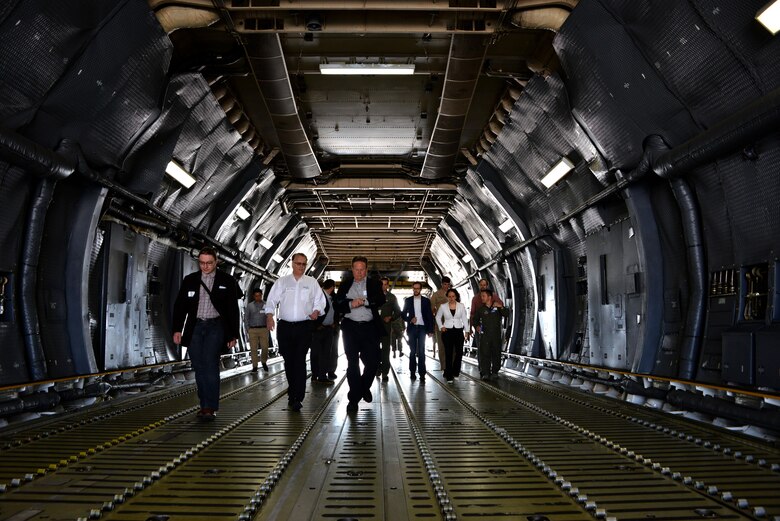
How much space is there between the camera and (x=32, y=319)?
25.4ft

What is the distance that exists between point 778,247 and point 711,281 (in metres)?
1.40

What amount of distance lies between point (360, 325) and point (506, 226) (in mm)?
9719

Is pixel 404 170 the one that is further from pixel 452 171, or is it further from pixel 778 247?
pixel 778 247

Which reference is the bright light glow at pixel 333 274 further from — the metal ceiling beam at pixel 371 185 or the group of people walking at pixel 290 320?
the group of people walking at pixel 290 320

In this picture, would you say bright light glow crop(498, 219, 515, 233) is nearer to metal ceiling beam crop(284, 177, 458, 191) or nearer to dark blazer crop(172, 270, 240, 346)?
metal ceiling beam crop(284, 177, 458, 191)

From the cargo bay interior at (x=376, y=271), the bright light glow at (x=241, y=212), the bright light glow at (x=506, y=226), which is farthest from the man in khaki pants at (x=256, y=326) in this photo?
the bright light glow at (x=506, y=226)

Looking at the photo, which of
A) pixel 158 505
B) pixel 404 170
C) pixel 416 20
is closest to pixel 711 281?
pixel 416 20

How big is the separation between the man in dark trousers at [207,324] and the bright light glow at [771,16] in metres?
5.60

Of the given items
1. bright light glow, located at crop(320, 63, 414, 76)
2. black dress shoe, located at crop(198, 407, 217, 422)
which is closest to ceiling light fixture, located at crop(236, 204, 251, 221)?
bright light glow, located at crop(320, 63, 414, 76)

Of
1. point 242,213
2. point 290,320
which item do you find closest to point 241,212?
point 242,213

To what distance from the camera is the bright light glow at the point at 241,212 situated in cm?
1570

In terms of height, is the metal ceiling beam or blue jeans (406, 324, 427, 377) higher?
the metal ceiling beam

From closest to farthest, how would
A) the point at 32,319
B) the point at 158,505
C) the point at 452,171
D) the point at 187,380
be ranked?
the point at 158,505 < the point at 32,319 < the point at 187,380 < the point at 452,171

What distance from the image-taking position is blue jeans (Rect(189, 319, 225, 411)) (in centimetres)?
661
